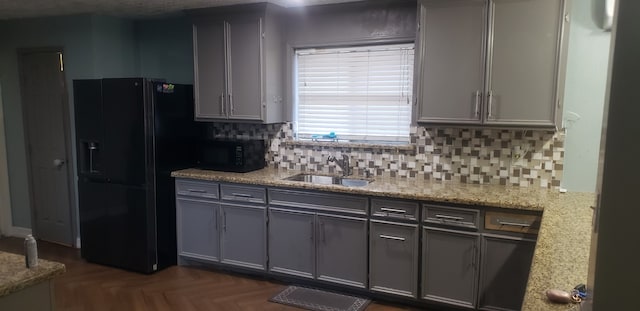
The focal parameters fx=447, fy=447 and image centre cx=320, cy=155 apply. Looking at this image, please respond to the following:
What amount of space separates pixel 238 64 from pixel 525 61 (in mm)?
2295

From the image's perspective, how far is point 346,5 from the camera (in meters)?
3.72

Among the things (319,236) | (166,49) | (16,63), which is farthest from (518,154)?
(16,63)

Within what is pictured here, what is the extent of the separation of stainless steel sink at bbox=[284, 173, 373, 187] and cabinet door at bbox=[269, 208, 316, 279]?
14.4 inches

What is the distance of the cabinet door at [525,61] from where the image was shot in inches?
114

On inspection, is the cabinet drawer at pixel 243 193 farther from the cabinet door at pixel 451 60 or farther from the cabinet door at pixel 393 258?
the cabinet door at pixel 451 60

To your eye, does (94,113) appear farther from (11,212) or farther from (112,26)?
(11,212)

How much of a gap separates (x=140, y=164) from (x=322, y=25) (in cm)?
196

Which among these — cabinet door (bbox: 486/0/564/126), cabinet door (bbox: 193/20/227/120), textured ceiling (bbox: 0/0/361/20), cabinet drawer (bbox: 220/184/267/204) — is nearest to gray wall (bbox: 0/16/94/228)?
textured ceiling (bbox: 0/0/361/20)

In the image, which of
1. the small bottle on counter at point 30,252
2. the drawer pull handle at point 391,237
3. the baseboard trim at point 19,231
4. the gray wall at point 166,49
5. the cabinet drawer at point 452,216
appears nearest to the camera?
the small bottle on counter at point 30,252

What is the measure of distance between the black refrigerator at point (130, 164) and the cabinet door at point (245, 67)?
0.53m

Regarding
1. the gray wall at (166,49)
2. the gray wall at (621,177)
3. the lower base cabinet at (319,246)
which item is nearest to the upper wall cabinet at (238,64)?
the gray wall at (166,49)

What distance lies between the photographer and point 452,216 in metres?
3.05

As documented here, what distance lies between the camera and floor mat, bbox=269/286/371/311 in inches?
129

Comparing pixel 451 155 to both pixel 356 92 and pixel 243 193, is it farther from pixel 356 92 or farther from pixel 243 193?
pixel 243 193
